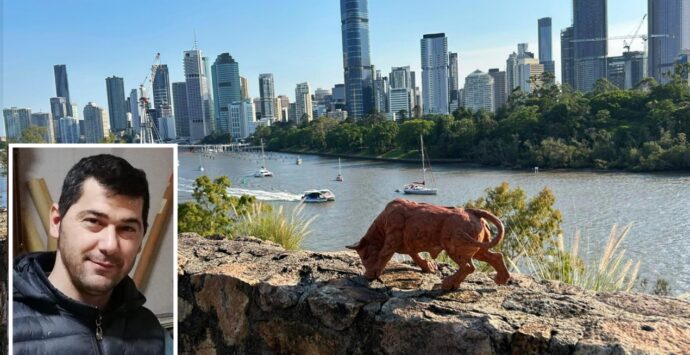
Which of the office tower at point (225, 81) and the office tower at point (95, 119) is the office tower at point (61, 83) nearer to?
the office tower at point (95, 119)

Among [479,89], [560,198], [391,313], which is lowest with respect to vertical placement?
[560,198]

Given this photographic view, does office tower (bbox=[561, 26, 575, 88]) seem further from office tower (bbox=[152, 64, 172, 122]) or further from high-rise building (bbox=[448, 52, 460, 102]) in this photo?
office tower (bbox=[152, 64, 172, 122])

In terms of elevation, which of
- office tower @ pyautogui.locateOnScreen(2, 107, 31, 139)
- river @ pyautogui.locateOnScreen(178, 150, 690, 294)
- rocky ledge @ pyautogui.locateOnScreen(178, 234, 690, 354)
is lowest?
river @ pyautogui.locateOnScreen(178, 150, 690, 294)

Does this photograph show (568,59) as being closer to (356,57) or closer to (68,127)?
(356,57)

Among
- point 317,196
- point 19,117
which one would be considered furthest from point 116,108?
point 317,196

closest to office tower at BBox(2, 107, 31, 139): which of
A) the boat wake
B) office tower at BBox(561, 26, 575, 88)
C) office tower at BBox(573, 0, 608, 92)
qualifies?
the boat wake

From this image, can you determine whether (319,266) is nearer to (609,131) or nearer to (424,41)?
(609,131)
